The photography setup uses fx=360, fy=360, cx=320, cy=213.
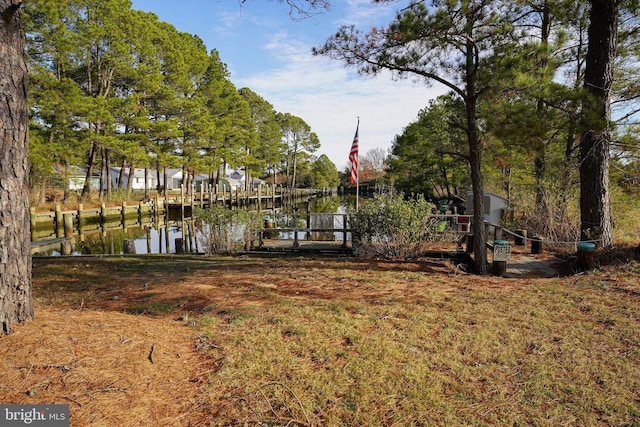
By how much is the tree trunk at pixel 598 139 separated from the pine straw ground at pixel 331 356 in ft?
8.37

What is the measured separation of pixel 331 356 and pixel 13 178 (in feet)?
9.62

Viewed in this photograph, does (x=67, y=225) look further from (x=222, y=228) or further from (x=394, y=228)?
(x=394, y=228)

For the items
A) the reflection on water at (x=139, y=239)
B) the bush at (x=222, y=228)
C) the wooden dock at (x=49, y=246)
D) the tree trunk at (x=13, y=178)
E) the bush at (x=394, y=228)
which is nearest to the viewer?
the tree trunk at (x=13, y=178)

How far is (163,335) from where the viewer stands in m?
3.31

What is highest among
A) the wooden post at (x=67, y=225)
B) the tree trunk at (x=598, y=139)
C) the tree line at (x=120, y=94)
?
the tree line at (x=120, y=94)

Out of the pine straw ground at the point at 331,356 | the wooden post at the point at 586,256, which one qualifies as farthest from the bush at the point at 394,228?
the wooden post at the point at 586,256

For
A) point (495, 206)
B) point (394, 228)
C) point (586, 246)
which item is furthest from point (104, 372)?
point (495, 206)

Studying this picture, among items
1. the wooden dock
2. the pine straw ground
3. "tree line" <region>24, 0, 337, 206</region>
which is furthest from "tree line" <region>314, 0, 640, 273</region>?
"tree line" <region>24, 0, 337, 206</region>

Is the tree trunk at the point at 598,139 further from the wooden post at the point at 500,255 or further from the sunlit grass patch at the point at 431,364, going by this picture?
the sunlit grass patch at the point at 431,364

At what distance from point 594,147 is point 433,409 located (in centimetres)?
734

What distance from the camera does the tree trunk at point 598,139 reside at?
716 cm

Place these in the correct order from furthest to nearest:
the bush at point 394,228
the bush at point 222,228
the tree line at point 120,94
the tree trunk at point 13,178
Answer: the tree line at point 120,94
the bush at point 222,228
the bush at point 394,228
the tree trunk at point 13,178

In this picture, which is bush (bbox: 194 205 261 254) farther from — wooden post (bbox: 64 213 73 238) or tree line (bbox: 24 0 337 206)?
tree line (bbox: 24 0 337 206)

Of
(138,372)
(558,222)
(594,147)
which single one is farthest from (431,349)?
(558,222)
